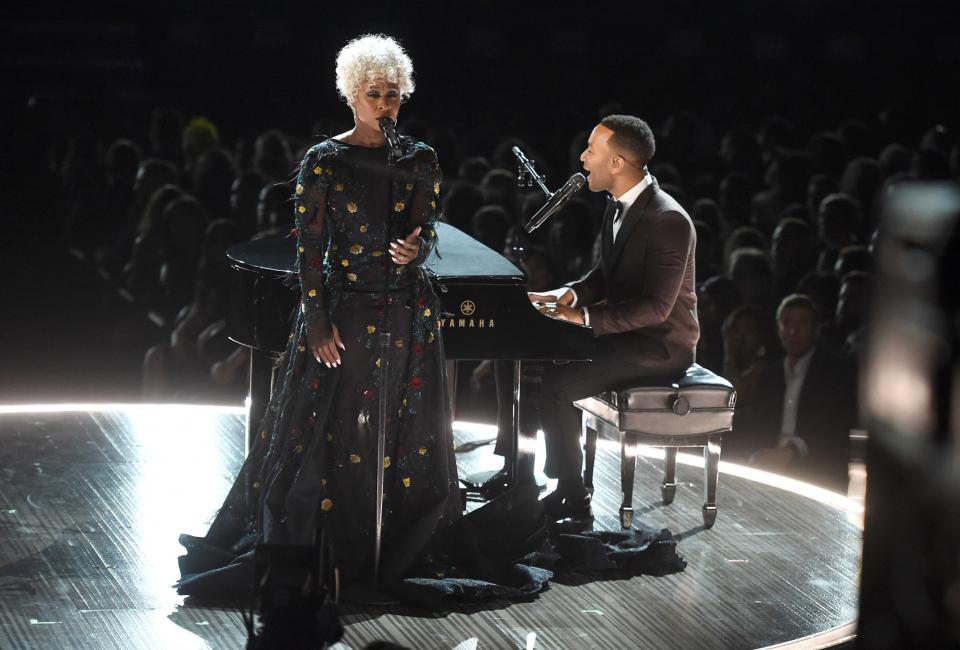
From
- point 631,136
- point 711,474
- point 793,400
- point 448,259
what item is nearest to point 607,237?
point 631,136

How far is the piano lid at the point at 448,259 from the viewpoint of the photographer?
4.44 metres

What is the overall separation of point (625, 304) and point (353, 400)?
1102mm

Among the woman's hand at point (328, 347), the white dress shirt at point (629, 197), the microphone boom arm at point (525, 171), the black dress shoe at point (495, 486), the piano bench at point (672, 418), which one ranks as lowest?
the black dress shoe at point (495, 486)

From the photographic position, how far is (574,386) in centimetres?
486

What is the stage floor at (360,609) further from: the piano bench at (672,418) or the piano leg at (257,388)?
the piano leg at (257,388)

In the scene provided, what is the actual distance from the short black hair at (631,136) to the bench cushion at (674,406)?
78 centimetres

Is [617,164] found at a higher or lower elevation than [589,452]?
higher

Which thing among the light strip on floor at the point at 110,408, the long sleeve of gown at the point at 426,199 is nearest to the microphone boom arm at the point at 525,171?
the long sleeve of gown at the point at 426,199

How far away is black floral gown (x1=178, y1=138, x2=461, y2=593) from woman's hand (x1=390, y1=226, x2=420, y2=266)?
54mm

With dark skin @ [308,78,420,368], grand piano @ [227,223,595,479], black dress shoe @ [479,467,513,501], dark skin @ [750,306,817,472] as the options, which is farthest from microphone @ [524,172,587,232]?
dark skin @ [750,306,817,472]

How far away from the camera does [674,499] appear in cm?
519

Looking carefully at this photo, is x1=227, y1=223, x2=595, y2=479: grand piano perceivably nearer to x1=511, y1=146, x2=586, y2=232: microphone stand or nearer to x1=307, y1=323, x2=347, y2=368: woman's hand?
x1=511, y1=146, x2=586, y2=232: microphone stand

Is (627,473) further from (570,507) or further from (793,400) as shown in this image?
(793,400)

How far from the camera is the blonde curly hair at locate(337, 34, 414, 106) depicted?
12.7 ft
